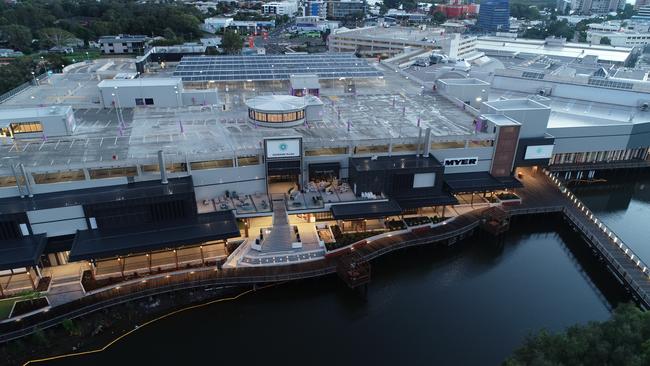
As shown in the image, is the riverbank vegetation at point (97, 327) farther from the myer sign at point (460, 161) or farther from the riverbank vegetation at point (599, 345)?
the myer sign at point (460, 161)

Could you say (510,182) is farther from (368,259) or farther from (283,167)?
(283,167)

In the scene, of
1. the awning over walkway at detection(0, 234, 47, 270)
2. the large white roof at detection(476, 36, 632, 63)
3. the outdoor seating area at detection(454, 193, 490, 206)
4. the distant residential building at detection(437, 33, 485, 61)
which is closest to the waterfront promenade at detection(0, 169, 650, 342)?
the outdoor seating area at detection(454, 193, 490, 206)

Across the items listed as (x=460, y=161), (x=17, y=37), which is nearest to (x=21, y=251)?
(x=460, y=161)

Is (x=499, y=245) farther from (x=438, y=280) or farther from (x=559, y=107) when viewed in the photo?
(x=559, y=107)

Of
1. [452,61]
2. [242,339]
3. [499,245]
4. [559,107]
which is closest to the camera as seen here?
[242,339]

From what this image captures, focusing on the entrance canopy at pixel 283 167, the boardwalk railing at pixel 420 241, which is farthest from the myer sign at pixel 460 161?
the entrance canopy at pixel 283 167

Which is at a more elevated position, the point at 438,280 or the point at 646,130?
the point at 646,130

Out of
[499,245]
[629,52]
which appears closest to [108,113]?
[499,245]

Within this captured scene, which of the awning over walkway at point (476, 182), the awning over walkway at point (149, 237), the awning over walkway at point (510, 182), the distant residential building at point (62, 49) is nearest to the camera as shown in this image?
the awning over walkway at point (149, 237)
